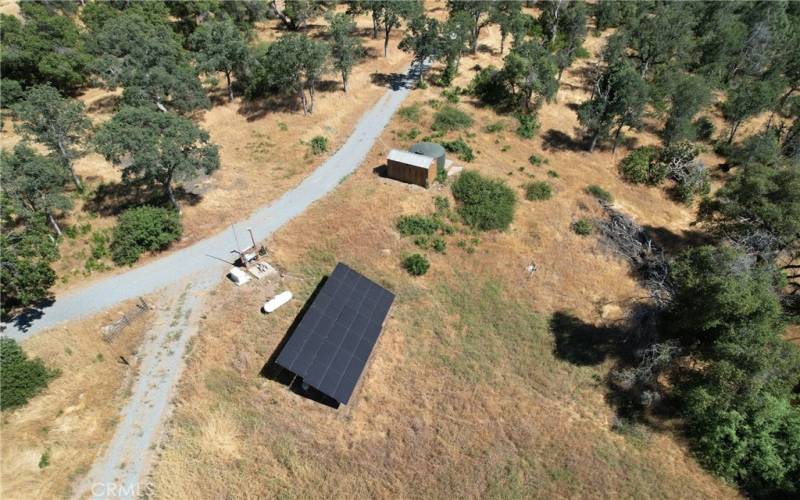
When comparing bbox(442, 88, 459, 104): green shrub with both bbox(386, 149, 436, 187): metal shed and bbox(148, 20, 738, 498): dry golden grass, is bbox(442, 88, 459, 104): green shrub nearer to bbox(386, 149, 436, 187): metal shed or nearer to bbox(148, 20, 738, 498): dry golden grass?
bbox(386, 149, 436, 187): metal shed

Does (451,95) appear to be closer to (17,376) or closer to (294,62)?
(294,62)

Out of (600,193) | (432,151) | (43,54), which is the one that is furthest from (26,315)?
(600,193)

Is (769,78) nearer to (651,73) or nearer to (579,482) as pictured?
(651,73)

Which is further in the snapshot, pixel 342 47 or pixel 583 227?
pixel 342 47

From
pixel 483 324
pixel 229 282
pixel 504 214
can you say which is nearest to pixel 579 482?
pixel 483 324

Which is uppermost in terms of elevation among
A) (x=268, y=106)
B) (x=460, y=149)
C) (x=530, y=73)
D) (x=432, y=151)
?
(x=530, y=73)

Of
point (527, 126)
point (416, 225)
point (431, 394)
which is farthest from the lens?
point (527, 126)
